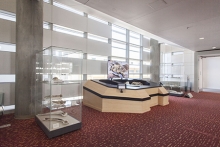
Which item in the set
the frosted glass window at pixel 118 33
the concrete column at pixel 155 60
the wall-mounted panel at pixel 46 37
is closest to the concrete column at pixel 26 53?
the wall-mounted panel at pixel 46 37

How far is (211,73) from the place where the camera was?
32.6ft

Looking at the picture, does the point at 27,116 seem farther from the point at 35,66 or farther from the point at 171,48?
the point at 171,48

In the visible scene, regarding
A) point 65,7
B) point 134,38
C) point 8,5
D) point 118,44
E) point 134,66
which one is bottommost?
point 134,66

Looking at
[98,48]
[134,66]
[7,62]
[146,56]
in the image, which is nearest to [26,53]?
[7,62]

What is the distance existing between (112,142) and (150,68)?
809 centimetres

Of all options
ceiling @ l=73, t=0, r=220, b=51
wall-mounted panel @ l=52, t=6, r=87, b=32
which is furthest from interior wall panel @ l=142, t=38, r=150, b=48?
wall-mounted panel @ l=52, t=6, r=87, b=32

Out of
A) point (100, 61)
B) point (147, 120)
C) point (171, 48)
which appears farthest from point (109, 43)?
point (171, 48)

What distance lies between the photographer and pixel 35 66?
3.46 metres

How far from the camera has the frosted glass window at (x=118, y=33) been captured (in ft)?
23.5

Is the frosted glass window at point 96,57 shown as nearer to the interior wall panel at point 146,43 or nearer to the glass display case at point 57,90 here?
the glass display case at point 57,90

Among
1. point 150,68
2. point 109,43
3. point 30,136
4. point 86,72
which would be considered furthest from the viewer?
point 150,68

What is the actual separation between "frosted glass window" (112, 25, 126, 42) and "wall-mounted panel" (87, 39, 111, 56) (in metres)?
0.88

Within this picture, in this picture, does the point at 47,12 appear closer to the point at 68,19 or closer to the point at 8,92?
the point at 68,19

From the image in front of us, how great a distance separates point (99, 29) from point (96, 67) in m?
1.93
